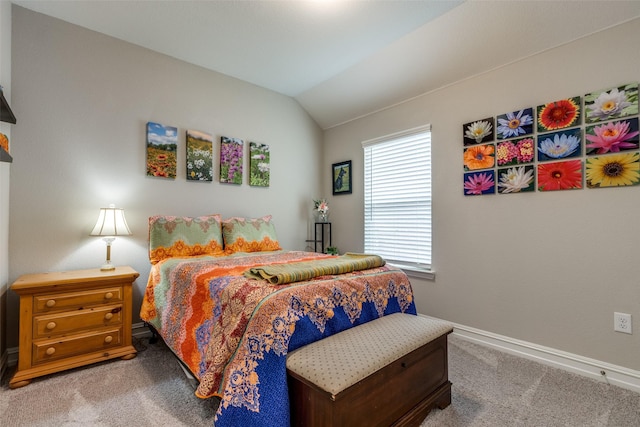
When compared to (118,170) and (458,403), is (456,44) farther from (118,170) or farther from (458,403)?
(118,170)

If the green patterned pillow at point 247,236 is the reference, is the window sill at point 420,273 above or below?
below

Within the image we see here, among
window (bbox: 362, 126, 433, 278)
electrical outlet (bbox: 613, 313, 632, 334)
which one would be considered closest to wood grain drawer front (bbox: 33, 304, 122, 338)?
window (bbox: 362, 126, 433, 278)

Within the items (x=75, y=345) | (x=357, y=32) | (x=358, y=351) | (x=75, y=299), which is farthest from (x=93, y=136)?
(x=358, y=351)

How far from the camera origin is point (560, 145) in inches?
84.4

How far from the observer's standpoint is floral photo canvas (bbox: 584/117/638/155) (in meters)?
1.87

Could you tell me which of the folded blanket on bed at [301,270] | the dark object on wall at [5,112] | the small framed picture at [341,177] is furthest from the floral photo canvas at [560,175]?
the dark object on wall at [5,112]

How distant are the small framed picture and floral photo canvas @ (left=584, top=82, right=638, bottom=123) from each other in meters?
2.31

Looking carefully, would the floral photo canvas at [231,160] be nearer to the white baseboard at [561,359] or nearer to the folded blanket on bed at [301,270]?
the folded blanket on bed at [301,270]

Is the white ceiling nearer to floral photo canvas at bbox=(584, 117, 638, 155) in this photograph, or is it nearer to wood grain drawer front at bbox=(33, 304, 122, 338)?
floral photo canvas at bbox=(584, 117, 638, 155)

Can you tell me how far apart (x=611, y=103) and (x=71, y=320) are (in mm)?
3925

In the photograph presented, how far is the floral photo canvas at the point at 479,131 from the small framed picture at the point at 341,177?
4.84ft

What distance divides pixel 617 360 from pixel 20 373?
12.5ft

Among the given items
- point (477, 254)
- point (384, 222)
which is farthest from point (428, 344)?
point (384, 222)

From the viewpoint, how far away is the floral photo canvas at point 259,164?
3455 mm
